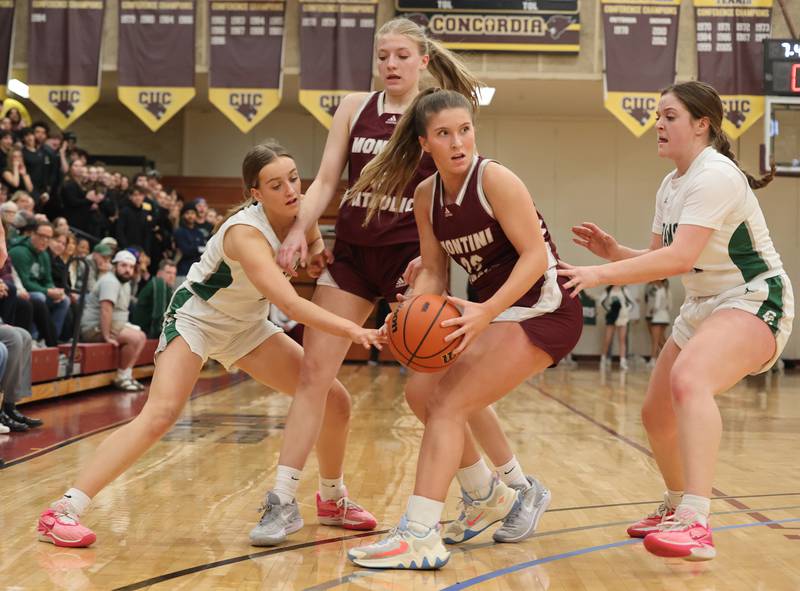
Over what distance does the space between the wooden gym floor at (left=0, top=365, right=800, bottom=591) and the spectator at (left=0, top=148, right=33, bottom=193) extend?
2934 mm

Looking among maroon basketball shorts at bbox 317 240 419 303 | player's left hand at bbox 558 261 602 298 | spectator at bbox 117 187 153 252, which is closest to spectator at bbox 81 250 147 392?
spectator at bbox 117 187 153 252

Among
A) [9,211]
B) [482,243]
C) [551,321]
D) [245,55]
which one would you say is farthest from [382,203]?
[245,55]

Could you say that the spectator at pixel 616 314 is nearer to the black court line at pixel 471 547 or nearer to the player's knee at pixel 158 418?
the black court line at pixel 471 547

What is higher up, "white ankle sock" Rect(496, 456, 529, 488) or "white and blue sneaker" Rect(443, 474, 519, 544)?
"white ankle sock" Rect(496, 456, 529, 488)

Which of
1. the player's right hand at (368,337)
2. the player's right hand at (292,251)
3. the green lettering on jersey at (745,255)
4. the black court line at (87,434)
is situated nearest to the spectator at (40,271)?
the black court line at (87,434)

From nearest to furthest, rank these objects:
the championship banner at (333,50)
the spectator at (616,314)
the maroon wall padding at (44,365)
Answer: the maroon wall padding at (44,365)
the championship banner at (333,50)
the spectator at (616,314)

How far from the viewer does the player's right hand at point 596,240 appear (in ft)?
11.4

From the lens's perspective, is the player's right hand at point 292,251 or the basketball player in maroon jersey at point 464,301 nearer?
the basketball player in maroon jersey at point 464,301

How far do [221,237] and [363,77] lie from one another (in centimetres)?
923

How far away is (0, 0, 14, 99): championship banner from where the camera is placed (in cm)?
1256

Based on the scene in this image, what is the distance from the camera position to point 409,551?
9.80 feet

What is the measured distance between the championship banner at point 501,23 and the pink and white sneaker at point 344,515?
9979 mm

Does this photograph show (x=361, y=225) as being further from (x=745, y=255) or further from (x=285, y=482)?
(x=745, y=255)

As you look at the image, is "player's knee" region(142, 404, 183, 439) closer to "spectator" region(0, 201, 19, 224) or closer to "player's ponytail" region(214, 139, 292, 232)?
"player's ponytail" region(214, 139, 292, 232)
